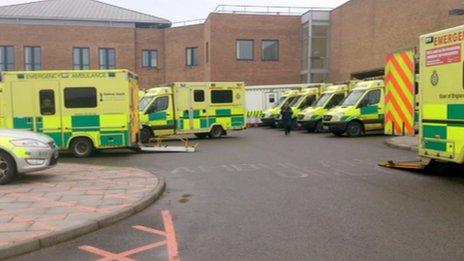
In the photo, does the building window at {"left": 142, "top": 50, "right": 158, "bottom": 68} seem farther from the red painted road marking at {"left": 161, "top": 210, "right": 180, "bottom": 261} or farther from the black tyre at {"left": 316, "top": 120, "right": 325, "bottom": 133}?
the red painted road marking at {"left": 161, "top": 210, "right": 180, "bottom": 261}

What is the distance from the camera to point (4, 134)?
1044cm

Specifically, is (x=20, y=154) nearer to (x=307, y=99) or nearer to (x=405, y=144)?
(x=405, y=144)

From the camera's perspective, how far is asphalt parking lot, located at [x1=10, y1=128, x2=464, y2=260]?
579 cm

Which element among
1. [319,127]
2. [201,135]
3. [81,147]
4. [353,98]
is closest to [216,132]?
[201,135]

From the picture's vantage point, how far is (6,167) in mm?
10297

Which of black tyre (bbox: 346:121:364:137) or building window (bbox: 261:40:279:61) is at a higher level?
building window (bbox: 261:40:279:61)

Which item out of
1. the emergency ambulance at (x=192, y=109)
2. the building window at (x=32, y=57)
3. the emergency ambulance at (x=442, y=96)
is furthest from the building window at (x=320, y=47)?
the emergency ambulance at (x=442, y=96)

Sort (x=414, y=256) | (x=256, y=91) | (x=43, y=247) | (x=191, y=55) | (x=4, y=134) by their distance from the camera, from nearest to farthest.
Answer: (x=414, y=256)
(x=43, y=247)
(x=4, y=134)
(x=256, y=91)
(x=191, y=55)

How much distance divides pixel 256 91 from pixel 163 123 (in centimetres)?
1308

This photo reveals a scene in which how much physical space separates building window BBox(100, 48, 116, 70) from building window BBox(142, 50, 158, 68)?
9.27ft

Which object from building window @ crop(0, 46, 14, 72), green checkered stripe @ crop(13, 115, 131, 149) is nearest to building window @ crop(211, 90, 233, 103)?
green checkered stripe @ crop(13, 115, 131, 149)

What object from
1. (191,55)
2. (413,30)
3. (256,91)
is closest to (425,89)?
(413,30)

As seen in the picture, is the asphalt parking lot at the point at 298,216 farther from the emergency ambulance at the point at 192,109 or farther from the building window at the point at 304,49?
the building window at the point at 304,49

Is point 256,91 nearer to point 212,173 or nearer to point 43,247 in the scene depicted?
point 212,173
